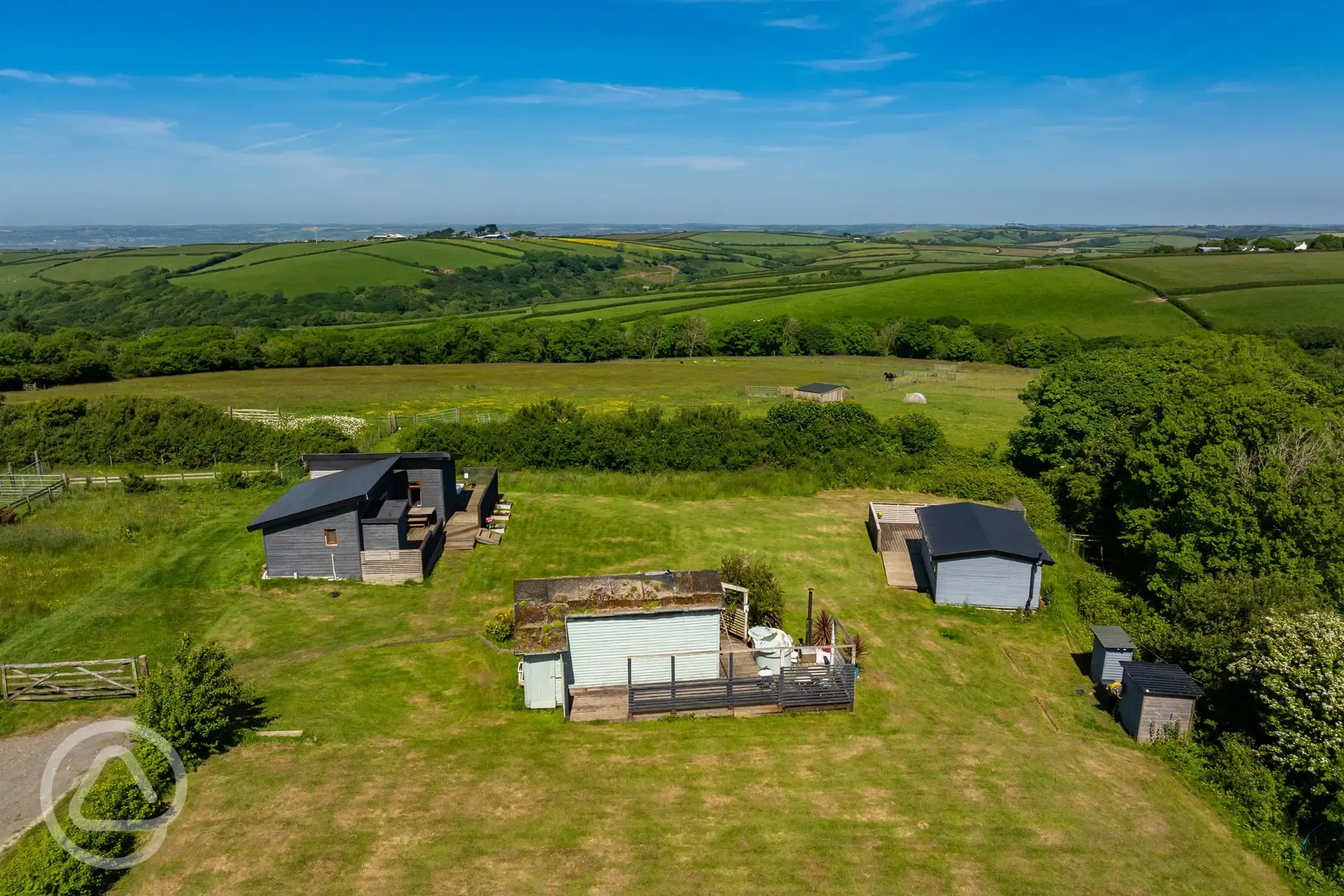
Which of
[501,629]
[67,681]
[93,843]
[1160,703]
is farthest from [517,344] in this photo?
[93,843]

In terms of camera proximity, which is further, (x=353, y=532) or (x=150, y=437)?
(x=150, y=437)

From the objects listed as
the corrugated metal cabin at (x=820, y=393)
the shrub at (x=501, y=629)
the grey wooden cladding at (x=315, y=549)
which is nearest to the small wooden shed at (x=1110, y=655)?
the shrub at (x=501, y=629)

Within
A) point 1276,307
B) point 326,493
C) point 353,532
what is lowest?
point 353,532

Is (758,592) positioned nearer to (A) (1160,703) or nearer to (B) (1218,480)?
(A) (1160,703)

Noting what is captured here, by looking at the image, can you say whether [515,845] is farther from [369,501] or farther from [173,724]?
[369,501]

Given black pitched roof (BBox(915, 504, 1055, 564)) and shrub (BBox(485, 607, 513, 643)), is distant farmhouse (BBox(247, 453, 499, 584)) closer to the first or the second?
shrub (BBox(485, 607, 513, 643))

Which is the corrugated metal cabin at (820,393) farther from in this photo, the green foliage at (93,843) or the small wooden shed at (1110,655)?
the green foliage at (93,843)

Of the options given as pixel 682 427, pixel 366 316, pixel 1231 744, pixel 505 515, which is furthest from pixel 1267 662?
pixel 366 316

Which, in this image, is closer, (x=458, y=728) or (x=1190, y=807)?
(x=1190, y=807)
